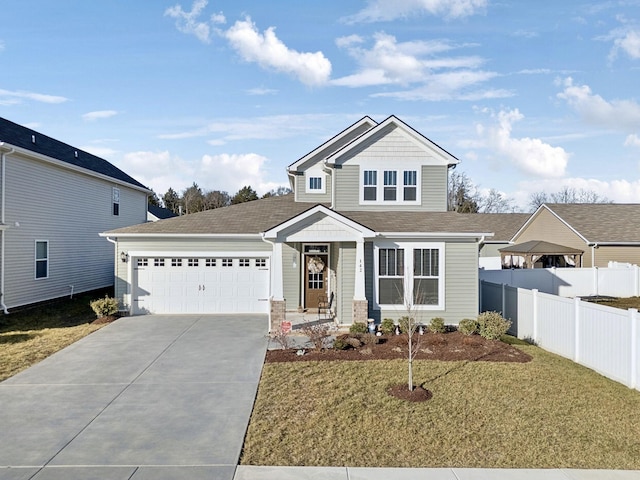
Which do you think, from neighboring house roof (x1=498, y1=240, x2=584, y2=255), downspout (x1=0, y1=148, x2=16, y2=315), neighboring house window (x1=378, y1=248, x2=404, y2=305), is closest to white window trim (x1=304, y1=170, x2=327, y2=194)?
neighboring house window (x1=378, y1=248, x2=404, y2=305)

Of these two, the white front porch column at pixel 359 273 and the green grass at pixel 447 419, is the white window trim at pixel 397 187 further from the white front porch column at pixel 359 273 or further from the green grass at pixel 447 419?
the green grass at pixel 447 419

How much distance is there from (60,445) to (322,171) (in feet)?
45.1

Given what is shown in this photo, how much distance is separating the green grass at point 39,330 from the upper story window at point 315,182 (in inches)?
385

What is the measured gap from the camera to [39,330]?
13.4 meters

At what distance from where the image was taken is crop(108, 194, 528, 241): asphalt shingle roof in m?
13.4

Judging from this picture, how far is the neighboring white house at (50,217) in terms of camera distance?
15.6 m

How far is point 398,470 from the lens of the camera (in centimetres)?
532

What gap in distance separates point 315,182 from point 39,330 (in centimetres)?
1148

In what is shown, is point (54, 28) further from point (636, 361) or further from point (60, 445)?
point (636, 361)

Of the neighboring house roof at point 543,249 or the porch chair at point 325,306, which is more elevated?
the neighboring house roof at point 543,249

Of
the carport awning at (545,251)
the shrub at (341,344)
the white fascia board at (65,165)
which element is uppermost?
the white fascia board at (65,165)

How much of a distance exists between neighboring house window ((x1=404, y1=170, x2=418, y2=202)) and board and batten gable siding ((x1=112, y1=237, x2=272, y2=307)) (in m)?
5.66

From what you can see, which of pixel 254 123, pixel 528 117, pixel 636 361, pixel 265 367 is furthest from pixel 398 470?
pixel 254 123

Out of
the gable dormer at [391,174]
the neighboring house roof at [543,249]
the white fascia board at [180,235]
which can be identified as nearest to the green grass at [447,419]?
the gable dormer at [391,174]
